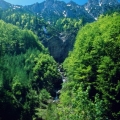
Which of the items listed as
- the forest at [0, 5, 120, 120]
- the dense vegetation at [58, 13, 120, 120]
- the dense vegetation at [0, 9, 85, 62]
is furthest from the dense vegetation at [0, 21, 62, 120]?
the dense vegetation at [58, 13, 120, 120]

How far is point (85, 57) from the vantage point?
141 feet

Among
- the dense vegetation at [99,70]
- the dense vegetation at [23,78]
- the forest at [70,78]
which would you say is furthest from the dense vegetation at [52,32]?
the dense vegetation at [99,70]

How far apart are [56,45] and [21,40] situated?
24.0 meters

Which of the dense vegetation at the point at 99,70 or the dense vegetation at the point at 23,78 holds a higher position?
the dense vegetation at the point at 99,70

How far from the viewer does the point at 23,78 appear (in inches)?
3376

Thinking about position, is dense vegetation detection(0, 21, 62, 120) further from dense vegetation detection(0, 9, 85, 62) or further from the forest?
dense vegetation detection(0, 9, 85, 62)

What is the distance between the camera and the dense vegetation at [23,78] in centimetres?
7038

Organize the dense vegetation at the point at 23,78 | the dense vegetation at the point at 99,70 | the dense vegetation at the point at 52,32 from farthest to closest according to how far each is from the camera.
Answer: the dense vegetation at the point at 52,32 < the dense vegetation at the point at 23,78 < the dense vegetation at the point at 99,70

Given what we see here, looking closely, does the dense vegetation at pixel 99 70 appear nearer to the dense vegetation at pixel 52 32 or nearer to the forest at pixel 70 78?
the forest at pixel 70 78

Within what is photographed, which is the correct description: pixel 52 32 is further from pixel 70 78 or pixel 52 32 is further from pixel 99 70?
pixel 99 70

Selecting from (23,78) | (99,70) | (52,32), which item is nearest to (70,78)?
(99,70)

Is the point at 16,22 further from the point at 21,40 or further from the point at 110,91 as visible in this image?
the point at 110,91

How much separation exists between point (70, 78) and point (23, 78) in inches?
1515

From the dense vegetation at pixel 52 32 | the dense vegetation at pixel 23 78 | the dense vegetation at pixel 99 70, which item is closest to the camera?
the dense vegetation at pixel 99 70
